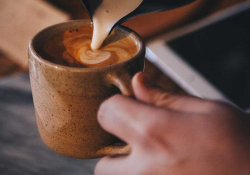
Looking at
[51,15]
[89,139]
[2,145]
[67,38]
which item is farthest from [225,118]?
[51,15]

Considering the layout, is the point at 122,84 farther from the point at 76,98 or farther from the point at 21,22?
the point at 21,22

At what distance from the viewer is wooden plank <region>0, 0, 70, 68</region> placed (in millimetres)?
1037

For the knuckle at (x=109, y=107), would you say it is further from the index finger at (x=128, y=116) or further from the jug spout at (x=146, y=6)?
the jug spout at (x=146, y=6)

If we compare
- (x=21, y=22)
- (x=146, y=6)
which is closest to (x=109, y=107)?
(x=146, y=6)

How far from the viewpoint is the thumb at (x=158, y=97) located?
31 centimetres

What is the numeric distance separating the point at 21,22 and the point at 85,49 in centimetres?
69

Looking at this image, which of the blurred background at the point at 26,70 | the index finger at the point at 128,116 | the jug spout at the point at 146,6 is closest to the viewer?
the index finger at the point at 128,116

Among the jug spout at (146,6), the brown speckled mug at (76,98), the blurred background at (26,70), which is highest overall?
the jug spout at (146,6)

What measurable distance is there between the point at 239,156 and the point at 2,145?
1.66 ft

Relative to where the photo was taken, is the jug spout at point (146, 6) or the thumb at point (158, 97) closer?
the thumb at point (158, 97)

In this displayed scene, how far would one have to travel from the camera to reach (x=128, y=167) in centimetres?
31

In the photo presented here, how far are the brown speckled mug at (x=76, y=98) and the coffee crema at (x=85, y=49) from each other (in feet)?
0.10

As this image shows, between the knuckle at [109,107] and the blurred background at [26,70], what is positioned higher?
the knuckle at [109,107]

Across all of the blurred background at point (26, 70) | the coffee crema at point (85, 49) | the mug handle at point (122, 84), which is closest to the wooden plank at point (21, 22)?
the blurred background at point (26, 70)
